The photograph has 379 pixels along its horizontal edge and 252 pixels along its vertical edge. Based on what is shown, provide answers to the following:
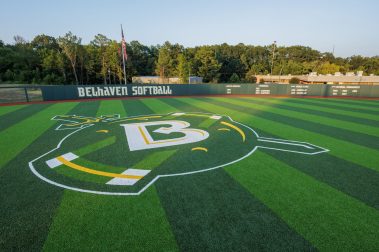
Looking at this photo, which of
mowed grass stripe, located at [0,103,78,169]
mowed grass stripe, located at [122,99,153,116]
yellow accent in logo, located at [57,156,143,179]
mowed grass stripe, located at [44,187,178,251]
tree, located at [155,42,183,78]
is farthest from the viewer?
tree, located at [155,42,183,78]

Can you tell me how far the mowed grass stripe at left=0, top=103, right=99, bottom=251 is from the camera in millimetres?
3230

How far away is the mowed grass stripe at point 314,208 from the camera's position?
10.7ft

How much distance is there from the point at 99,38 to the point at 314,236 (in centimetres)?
7219

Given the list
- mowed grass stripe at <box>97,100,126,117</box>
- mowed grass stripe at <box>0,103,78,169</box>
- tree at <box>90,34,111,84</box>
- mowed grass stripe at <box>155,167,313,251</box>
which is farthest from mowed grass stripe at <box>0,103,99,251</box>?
tree at <box>90,34,111,84</box>

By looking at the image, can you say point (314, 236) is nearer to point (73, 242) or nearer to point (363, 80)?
point (73, 242)

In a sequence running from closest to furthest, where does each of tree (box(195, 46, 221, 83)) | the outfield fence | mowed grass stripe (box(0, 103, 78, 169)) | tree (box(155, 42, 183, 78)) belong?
mowed grass stripe (box(0, 103, 78, 169)) < the outfield fence < tree (box(195, 46, 221, 83)) < tree (box(155, 42, 183, 78))

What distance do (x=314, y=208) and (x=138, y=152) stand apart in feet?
16.3

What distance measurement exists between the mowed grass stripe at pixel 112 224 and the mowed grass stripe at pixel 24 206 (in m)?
0.20

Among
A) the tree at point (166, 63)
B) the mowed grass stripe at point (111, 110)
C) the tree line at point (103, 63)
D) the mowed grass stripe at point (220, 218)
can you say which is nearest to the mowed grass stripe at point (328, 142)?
the mowed grass stripe at point (220, 218)

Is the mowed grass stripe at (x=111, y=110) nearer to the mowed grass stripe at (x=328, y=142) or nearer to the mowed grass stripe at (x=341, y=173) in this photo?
the mowed grass stripe at (x=328, y=142)

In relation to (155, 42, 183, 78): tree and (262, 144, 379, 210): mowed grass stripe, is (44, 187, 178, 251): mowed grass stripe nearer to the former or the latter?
(262, 144, 379, 210): mowed grass stripe

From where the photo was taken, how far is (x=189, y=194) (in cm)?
446

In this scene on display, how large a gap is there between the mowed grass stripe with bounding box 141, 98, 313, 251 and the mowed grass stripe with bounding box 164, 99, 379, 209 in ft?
7.07

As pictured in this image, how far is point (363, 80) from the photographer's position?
159 ft
